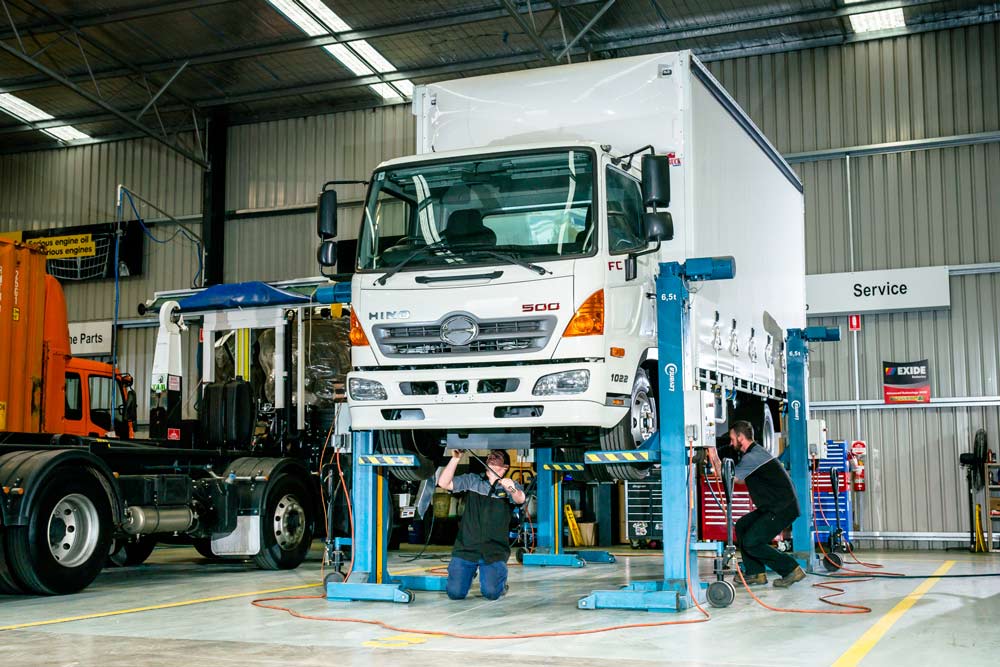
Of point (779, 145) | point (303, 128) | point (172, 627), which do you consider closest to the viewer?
point (172, 627)

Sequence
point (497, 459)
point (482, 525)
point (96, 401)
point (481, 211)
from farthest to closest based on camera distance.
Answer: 1. point (96, 401)
2. point (497, 459)
3. point (482, 525)
4. point (481, 211)

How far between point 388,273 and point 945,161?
14373mm

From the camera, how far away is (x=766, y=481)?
11.2 metres

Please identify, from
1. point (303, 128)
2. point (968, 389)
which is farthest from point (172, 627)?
point (303, 128)

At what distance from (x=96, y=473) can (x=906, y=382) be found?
14.2 meters

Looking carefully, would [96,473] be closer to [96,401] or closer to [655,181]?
[96,401]

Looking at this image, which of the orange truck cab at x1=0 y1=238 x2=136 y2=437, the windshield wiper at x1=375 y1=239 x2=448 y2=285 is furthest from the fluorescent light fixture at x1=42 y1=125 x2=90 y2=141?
the windshield wiper at x1=375 y1=239 x2=448 y2=285

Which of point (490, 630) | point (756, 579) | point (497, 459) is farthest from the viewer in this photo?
point (756, 579)

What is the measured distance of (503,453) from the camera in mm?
9750

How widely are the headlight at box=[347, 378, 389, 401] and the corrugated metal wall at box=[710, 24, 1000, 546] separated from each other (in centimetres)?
1299

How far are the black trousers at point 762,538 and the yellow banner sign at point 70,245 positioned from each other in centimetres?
1928

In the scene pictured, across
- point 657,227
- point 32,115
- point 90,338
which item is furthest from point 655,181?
point 32,115

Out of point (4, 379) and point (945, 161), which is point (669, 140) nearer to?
point (4, 379)

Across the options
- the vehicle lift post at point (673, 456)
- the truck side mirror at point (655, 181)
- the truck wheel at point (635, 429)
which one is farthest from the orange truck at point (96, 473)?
the truck side mirror at point (655, 181)
